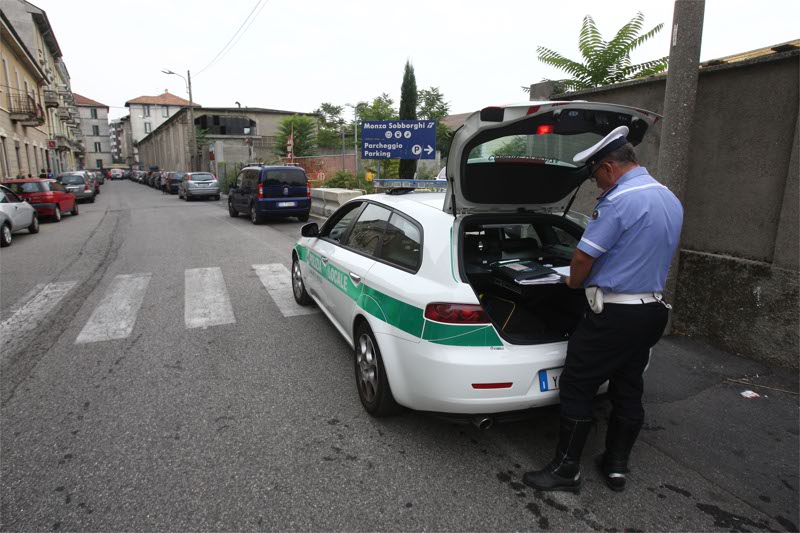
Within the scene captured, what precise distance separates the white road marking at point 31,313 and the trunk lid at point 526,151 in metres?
4.74

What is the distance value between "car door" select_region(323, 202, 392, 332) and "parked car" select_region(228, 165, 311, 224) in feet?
34.8

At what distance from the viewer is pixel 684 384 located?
4.03 meters

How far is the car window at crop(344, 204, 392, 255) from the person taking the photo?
386 cm

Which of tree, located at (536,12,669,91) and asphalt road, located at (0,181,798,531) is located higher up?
tree, located at (536,12,669,91)

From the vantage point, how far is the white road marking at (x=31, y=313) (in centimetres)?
505

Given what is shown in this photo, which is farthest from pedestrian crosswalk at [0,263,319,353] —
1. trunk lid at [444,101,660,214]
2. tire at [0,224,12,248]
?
tire at [0,224,12,248]

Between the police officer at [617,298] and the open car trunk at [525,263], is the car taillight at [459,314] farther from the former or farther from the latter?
the police officer at [617,298]

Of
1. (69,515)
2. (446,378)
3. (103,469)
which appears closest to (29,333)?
(103,469)

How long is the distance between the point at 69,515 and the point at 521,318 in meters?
2.86

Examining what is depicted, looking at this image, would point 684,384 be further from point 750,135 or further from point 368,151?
point 368,151

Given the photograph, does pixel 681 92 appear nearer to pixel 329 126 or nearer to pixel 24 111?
pixel 24 111

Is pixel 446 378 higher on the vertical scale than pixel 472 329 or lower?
lower

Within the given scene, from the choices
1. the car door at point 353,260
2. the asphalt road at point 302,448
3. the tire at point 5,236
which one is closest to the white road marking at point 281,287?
the asphalt road at point 302,448

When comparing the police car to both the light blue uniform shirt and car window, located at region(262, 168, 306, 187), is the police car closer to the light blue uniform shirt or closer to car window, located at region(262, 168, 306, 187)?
the light blue uniform shirt
